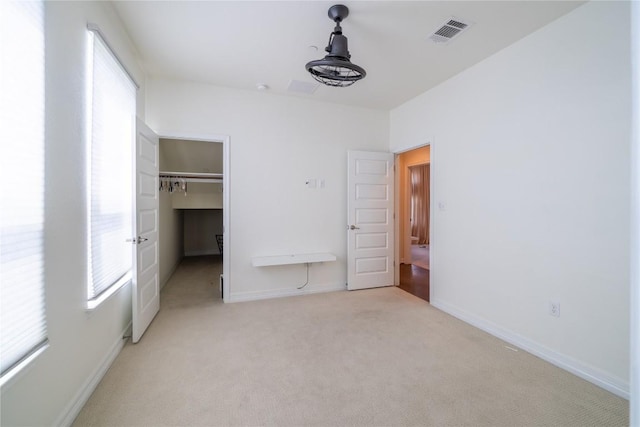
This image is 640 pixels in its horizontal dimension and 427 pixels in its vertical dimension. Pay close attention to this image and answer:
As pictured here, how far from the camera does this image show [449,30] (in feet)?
7.89

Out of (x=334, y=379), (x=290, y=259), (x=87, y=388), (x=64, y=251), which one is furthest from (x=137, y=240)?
(x=334, y=379)

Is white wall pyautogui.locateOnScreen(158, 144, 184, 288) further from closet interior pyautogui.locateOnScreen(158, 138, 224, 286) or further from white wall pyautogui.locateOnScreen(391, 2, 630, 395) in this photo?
white wall pyautogui.locateOnScreen(391, 2, 630, 395)

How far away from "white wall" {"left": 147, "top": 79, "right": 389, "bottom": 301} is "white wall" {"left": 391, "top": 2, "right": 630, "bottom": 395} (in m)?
1.52

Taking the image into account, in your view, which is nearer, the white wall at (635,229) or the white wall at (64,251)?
the white wall at (635,229)

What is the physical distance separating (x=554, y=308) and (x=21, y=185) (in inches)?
141

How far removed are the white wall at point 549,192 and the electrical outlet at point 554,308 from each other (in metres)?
0.04

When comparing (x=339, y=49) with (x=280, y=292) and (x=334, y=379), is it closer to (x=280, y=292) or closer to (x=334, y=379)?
(x=334, y=379)

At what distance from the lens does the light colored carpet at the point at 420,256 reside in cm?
602

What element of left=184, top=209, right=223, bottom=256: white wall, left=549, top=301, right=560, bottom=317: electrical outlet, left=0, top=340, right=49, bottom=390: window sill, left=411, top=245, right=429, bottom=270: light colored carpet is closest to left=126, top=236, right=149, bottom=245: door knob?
left=0, top=340, right=49, bottom=390: window sill

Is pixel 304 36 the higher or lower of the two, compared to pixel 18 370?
higher

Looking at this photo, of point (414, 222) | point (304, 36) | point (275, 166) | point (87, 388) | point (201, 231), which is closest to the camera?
point (87, 388)

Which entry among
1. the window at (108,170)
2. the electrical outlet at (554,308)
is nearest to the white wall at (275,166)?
the window at (108,170)

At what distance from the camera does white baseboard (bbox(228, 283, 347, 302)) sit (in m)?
3.69

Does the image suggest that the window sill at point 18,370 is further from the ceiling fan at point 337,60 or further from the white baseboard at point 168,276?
the white baseboard at point 168,276
